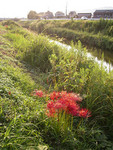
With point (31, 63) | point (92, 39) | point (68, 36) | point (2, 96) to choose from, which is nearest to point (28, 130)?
point (2, 96)

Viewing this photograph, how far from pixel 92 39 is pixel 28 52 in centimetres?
887

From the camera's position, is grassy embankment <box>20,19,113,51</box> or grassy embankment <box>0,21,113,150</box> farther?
grassy embankment <box>20,19,113,51</box>

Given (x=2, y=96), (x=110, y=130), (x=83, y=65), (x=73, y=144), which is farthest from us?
(x=83, y=65)

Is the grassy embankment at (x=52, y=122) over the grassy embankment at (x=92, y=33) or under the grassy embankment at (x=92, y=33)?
under

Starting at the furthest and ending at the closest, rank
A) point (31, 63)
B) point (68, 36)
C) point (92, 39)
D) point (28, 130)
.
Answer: point (68, 36) → point (92, 39) → point (31, 63) → point (28, 130)

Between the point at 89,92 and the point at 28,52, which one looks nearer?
the point at 89,92

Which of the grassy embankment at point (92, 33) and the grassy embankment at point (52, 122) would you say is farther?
the grassy embankment at point (92, 33)

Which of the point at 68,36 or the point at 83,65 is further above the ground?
the point at 68,36

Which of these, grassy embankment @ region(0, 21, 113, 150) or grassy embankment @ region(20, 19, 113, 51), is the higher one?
grassy embankment @ region(20, 19, 113, 51)

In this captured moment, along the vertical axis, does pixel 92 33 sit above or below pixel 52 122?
above

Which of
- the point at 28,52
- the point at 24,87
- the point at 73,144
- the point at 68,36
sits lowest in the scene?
the point at 73,144

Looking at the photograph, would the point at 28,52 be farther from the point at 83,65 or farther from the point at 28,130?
the point at 28,130

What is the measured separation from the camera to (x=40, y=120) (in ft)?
7.93

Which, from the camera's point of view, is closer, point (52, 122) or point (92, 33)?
point (52, 122)
